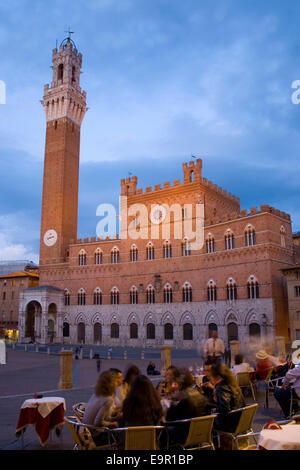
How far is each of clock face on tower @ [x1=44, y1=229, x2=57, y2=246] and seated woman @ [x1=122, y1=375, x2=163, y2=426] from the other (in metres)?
40.6

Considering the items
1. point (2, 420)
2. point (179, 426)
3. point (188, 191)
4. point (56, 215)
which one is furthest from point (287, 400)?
point (56, 215)

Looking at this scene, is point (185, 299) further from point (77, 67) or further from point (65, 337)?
point (77, 67)

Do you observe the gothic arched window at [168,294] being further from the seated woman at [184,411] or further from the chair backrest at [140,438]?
the chair backrest at [140,438]

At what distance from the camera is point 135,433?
4289 millimetres

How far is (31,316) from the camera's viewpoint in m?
44.3

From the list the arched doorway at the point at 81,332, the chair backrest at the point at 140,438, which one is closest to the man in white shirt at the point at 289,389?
the chair backrest at the point at 140,438

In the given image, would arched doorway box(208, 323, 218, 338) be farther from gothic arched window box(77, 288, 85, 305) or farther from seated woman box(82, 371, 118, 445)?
seated woman box(82, 371, 118, 445)

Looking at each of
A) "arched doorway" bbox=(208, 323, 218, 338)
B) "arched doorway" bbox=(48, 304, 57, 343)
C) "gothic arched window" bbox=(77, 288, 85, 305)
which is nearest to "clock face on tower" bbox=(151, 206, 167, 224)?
"arched doorway" bbox=(208, 323, 218, 338)

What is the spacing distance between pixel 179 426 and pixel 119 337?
33874 mm

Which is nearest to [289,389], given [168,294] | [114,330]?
[168,294]

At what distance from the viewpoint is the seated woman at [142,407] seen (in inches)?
→ 178

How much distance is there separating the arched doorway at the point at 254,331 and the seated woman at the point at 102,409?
1027 inches

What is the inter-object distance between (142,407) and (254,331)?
2697cm

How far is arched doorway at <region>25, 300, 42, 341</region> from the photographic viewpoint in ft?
139
